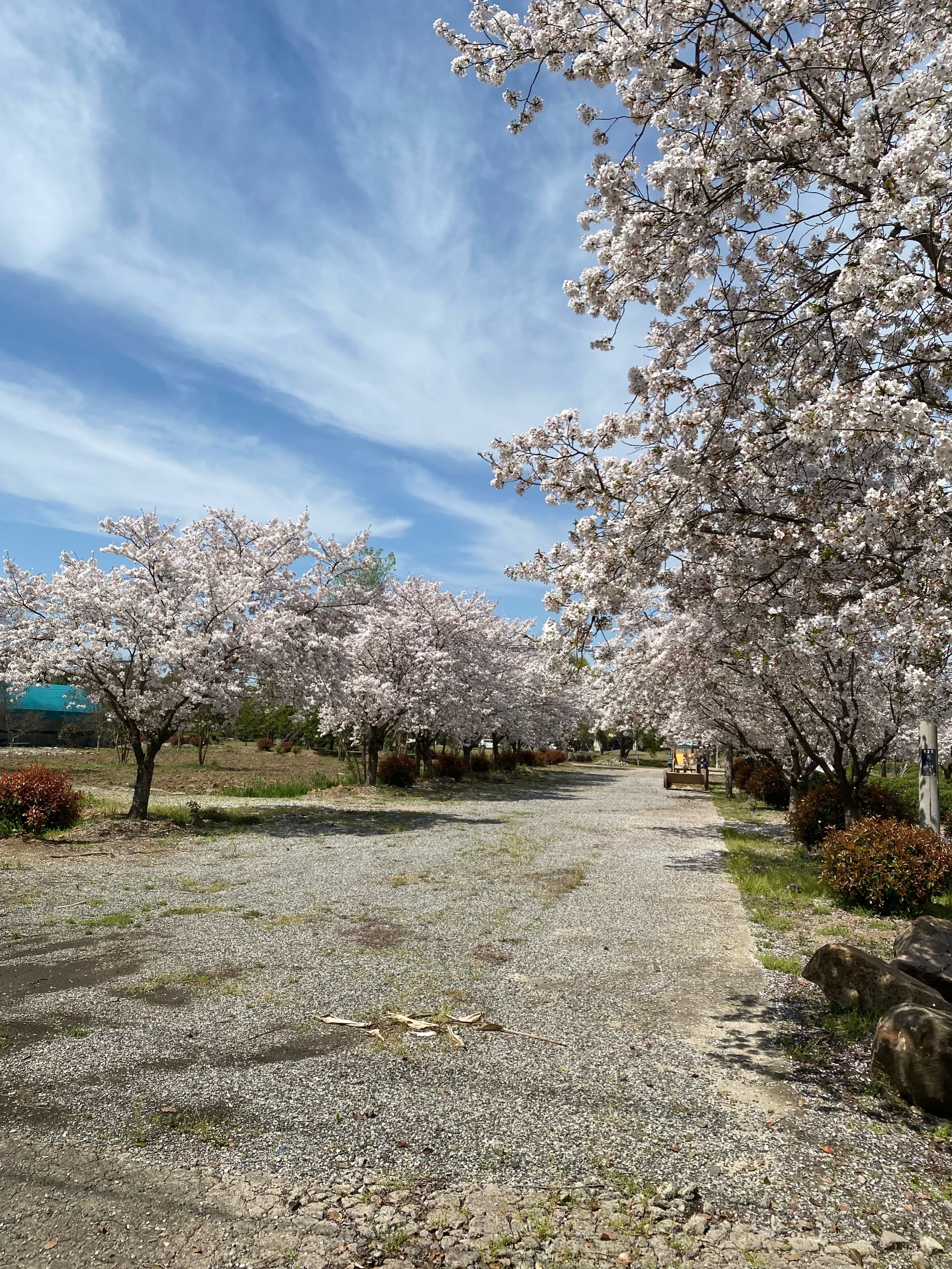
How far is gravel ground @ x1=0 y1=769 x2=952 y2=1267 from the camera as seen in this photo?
3.30 meters

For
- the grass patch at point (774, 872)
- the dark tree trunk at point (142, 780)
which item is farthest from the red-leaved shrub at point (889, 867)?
the dark tree trunk at point (142, 780)

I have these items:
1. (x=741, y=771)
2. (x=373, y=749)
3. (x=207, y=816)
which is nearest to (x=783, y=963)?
Answer: (x=207, y=816)

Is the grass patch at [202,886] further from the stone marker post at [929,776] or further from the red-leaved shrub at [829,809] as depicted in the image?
the red-leaved shrub at [829,809]

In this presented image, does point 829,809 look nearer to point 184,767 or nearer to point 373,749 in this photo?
point 373,749

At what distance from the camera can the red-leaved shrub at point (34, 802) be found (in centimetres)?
1296

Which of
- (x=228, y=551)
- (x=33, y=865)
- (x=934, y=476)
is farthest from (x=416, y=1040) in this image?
(x=228, y=551)

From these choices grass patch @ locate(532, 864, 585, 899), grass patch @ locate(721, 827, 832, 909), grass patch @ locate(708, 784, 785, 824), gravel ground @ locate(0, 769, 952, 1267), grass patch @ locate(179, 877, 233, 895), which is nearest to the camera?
gravel ground @ locate(0, 769, 952, 1267)

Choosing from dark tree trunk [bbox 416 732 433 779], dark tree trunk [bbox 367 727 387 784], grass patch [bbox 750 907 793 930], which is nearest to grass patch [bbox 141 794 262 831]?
dark tree trunk [bbox 367 727 387 784]

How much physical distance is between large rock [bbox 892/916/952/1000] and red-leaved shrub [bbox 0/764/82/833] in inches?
516

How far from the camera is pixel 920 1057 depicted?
4547 mm

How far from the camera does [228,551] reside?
1836 centimetres

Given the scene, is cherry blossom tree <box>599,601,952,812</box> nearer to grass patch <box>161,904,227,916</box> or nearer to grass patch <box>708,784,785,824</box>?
grass patch <box>708,784,785,824</box>

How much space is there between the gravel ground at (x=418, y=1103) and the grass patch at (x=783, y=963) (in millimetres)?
265

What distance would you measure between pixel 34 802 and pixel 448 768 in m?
19.2
